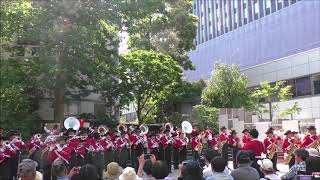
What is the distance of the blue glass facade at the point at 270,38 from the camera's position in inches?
1656

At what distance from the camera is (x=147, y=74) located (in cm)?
3022

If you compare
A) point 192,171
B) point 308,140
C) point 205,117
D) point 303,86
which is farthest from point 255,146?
point 303,86

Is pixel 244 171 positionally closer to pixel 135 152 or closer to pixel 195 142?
pixel 135 152

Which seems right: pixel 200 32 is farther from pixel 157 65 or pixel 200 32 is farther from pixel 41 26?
pixel 41 26

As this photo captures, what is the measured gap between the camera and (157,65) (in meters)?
30.3

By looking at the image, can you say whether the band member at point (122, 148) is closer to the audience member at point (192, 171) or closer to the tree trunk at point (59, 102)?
the tree trunk at point (59, 102)

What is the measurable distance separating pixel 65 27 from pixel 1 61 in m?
4.31

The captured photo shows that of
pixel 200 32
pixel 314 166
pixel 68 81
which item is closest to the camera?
pixel 314 166

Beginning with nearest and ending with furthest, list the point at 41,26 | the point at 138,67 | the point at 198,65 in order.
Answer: the point at 41,26 → the point at 138,67 → the point at 198,65

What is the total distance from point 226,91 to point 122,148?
1982 centimetres

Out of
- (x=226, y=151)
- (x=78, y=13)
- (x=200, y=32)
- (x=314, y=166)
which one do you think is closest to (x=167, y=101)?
(x=78, y=13)

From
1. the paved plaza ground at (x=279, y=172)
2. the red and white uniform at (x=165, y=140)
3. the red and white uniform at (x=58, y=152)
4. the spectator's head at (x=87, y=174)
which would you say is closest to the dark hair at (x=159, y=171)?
the spectator's head at (x=87, y=174)

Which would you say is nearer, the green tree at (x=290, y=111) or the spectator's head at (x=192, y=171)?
the spectator's head at (x=192, y=171)

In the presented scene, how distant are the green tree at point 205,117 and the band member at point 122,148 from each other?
12.9 m
